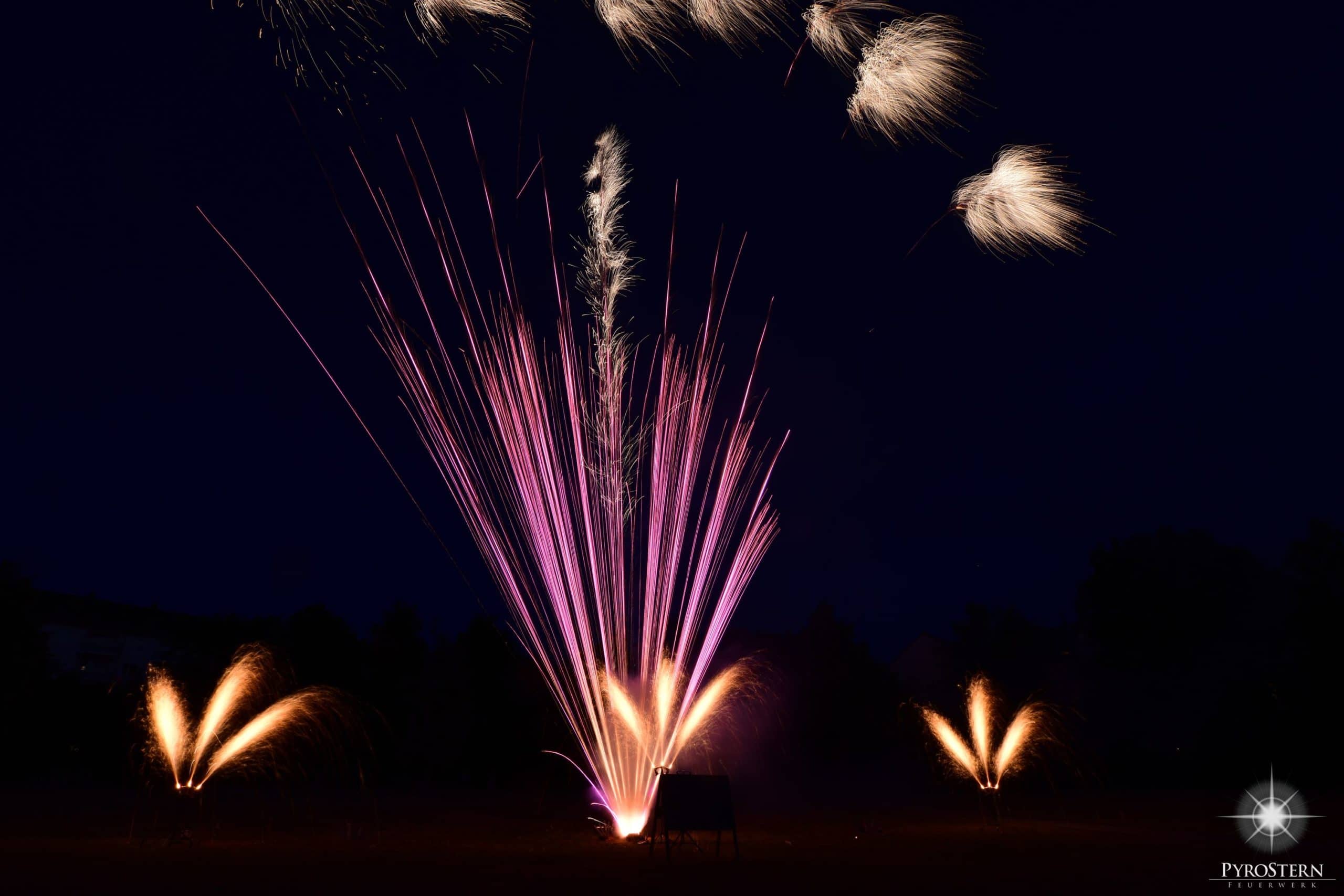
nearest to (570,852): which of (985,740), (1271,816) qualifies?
(985,740)

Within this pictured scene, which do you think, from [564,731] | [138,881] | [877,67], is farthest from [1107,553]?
[138,881]

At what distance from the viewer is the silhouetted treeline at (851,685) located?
1166 inches

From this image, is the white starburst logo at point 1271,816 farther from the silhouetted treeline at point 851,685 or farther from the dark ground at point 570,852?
the silhouetted treeline at point 851,685

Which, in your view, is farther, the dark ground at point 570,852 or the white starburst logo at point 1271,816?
the white starburst logo at point 1271,816

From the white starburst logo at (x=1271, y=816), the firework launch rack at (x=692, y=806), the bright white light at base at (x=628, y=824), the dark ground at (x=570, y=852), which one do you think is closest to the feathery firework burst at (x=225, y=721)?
the dark ground at (x=570, y=852)

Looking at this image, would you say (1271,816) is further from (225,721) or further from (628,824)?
(225,721)

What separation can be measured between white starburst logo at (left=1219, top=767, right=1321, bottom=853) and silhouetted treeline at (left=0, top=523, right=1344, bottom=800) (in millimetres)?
2813

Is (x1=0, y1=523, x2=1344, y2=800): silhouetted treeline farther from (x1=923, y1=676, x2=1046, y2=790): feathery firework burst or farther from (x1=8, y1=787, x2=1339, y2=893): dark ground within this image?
(x1=8, y1=787, x2=1339, y2=893): dark ground

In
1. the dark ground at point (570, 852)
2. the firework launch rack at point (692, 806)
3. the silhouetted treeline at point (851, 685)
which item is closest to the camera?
the dark ground at point (570, 852)

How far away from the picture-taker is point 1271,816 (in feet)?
66.6

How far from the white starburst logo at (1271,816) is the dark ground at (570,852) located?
443mm

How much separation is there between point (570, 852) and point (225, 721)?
9.42 meters

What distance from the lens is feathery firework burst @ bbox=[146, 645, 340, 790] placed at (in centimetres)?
Answer: 1429

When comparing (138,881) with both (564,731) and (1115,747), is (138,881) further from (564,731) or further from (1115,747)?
(1115,747)
